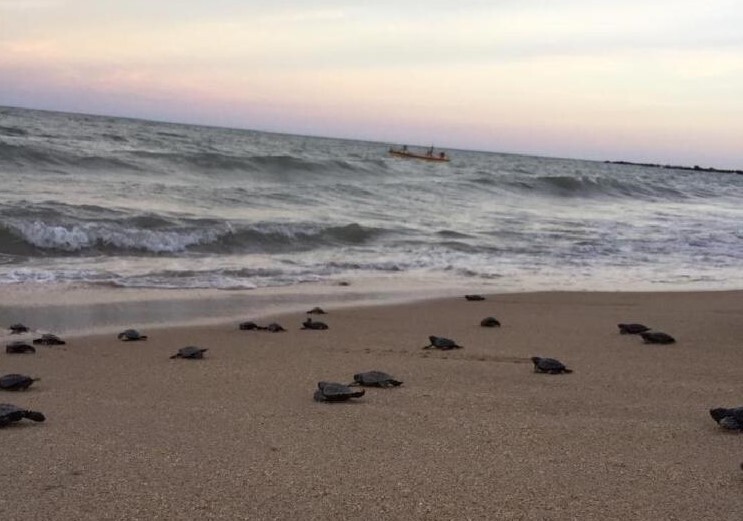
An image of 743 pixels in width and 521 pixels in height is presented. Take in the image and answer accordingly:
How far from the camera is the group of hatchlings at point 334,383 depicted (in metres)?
3.81

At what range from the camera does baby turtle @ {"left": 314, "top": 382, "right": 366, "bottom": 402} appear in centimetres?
434

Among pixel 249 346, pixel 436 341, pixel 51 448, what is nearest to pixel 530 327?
pixel 436 341

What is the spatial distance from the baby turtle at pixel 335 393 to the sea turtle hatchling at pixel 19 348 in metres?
2.72

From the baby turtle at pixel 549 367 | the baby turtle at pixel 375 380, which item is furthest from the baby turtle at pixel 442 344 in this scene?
the baby turtle at pixel 375 380

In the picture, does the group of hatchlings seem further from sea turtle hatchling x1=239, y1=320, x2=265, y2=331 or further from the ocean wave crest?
the ocean wave crest

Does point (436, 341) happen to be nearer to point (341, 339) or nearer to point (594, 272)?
point (341, 339)

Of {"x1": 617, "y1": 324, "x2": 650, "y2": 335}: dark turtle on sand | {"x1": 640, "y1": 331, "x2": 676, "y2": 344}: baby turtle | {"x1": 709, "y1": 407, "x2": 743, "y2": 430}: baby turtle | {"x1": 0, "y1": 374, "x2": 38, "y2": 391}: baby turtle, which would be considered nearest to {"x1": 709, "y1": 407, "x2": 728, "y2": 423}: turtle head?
{"x1": 709, "y1": 407, "x2": 743, "y2": 430}: baby turtle

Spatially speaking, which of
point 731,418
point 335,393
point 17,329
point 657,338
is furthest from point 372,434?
point 17,329

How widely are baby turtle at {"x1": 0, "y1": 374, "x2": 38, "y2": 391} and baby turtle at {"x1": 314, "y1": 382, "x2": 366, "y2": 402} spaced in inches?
73.6

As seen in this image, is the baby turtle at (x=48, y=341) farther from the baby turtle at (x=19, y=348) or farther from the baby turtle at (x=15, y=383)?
the baby turtle at (x=15, y=383)

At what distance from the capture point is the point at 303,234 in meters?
14.6

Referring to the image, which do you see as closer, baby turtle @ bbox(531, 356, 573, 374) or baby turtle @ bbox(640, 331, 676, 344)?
baby turtle @ bbox(531, 356, 573, 374)

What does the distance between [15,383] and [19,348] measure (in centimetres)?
128

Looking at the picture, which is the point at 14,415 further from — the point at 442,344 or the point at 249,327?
the point at 442,344
